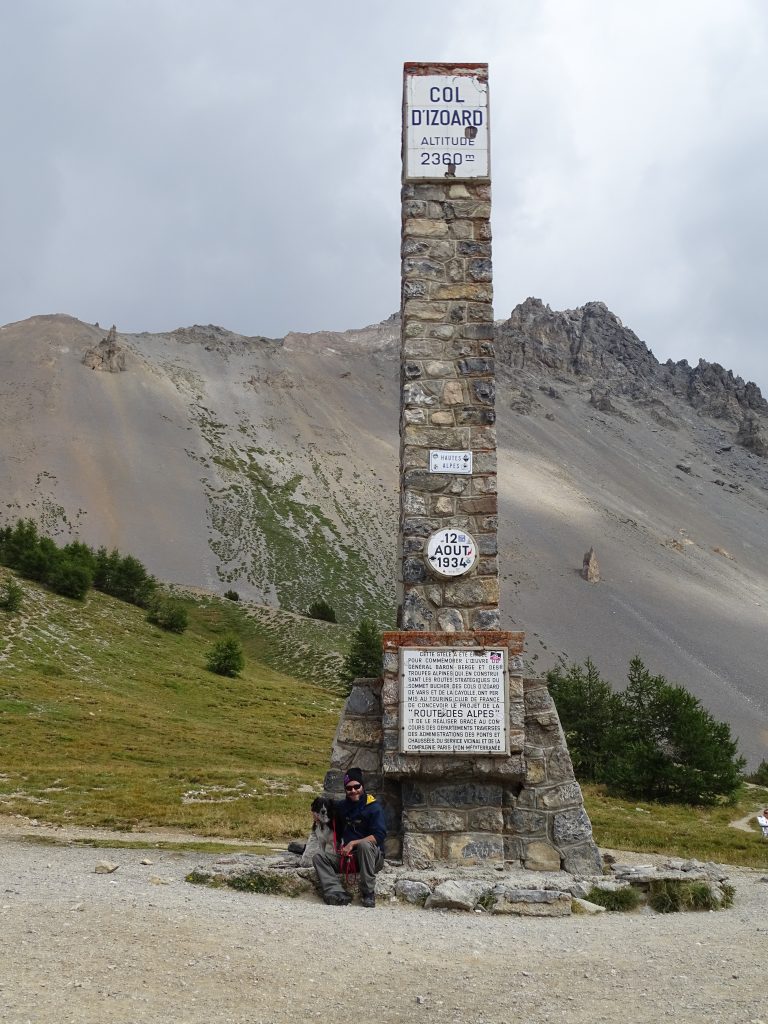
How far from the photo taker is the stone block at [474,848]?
890cm

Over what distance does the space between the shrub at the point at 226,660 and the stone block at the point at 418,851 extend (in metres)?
36.6

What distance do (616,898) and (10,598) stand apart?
39.1 metres

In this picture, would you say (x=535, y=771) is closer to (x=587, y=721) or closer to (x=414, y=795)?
(x=414, y=795)

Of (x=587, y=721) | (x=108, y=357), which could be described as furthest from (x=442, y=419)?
(x=108, y=357)

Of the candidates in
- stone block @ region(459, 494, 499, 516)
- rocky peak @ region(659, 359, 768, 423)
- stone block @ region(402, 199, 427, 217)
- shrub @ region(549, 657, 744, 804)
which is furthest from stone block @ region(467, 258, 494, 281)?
rocky peak @ region(659, 359, 768, 423)

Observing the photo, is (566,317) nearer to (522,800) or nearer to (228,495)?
(228,495)

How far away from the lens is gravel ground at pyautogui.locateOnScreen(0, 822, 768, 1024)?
14.7 ft

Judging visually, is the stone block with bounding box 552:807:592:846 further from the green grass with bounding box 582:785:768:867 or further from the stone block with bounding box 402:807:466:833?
the green grass with bounding box 582:785:768:867

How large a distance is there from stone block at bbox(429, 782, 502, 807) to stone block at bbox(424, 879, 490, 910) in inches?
55.3

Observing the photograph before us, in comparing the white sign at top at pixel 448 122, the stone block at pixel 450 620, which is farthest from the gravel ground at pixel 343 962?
the white sign at top at pixel 448 122

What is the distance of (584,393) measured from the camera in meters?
160

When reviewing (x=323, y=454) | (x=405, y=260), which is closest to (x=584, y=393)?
(x=323, y=454)

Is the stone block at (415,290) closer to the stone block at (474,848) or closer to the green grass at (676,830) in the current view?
the stone block at (474,848)

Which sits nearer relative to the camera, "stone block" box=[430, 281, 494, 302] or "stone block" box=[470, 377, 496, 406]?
"stone block" box=[470, 377, 496, 406]
